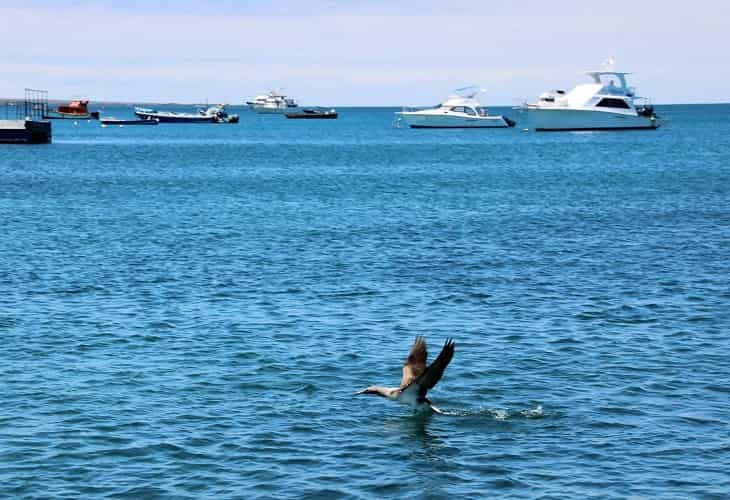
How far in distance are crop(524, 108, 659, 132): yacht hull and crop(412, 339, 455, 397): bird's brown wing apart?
137687 millimetres

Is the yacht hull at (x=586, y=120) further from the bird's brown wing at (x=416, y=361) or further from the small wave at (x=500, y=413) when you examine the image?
the bird's brown wing at (x=416, y=361)

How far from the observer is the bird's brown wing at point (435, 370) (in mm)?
17609

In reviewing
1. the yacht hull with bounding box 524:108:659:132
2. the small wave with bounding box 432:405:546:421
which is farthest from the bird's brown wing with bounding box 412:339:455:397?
the yacht hull with bounding box 524:108:659:132

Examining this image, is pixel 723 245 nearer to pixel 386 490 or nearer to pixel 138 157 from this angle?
pixel 386 490

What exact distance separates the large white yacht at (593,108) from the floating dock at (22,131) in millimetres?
74575

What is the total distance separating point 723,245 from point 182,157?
8882 cm

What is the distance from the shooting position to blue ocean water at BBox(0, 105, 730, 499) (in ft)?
57.3

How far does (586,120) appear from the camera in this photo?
507 ft

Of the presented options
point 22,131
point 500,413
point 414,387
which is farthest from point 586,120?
point 414,387

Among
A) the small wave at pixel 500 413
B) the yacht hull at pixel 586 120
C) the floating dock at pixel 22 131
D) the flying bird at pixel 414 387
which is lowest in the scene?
the small wave at pixel 500 413

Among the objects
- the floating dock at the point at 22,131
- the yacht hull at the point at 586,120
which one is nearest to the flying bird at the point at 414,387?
the floating dock at the point at 22,131

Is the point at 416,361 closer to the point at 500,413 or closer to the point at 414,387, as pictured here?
the point at 414,387

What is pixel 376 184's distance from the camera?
83.0 m

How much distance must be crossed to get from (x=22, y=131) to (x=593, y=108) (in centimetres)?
8109
